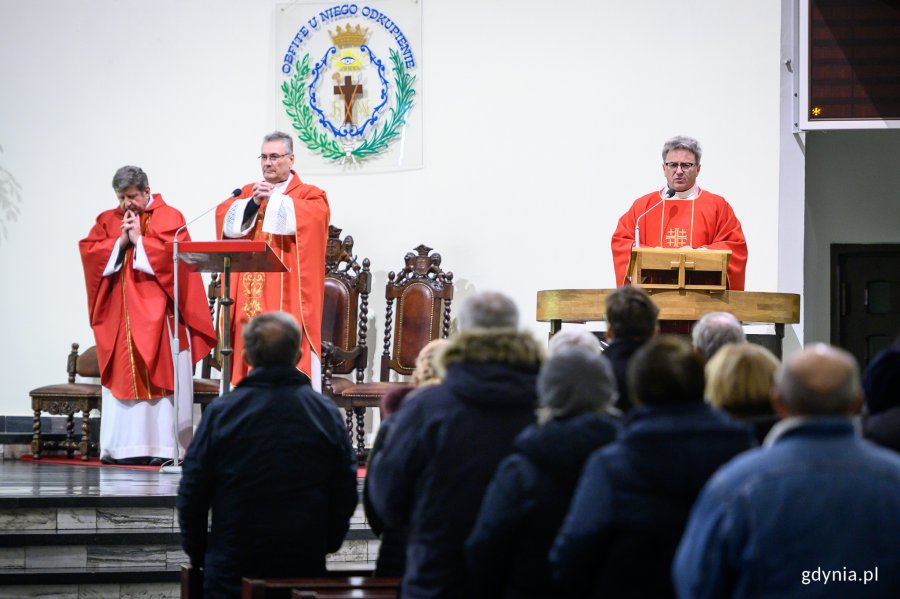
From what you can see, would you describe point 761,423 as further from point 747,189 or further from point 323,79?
point 323,79

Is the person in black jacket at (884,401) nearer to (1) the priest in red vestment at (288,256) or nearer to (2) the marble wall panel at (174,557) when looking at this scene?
(2) the marble wall panel at (174,557)

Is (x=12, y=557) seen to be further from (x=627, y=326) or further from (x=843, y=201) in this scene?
(x=843, y=201)

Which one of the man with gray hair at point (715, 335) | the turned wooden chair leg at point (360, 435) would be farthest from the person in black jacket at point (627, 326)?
the turned wooden chair leg at point (360, 435)

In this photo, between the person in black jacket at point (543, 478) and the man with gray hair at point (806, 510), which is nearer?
the man with gray hair at point (806, 510)

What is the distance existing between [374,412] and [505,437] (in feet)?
19.8

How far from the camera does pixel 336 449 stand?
405 cm

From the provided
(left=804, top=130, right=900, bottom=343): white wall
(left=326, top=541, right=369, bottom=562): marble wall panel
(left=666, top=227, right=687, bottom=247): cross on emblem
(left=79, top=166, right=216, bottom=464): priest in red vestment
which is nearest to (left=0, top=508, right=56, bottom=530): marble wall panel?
(left=326, top=541, right=369, bottom=562): marble wall panel

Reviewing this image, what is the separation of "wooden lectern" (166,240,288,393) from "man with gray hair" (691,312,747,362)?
2.85m

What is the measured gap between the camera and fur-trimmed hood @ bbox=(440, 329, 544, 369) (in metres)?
3.17

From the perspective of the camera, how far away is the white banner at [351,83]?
916cm

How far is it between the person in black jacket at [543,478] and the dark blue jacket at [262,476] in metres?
1.14

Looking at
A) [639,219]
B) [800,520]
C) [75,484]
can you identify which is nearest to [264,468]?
[800,520]

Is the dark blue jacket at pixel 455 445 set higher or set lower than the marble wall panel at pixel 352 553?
higher

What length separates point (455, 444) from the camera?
10.2 feet
